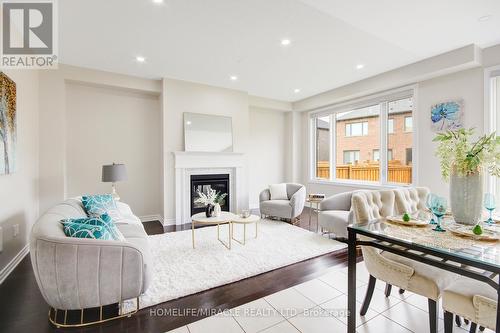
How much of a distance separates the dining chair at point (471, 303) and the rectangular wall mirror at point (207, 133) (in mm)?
4411

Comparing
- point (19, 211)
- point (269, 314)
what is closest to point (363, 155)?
point (269, 314)

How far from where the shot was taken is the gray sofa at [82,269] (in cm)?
169

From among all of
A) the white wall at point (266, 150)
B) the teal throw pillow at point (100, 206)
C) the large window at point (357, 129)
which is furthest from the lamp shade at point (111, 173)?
the large window at point (357, 129)

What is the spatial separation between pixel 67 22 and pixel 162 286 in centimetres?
321

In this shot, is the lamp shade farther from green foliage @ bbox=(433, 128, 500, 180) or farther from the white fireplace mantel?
green foliage @ bbox=(433, 128, 500, 180)

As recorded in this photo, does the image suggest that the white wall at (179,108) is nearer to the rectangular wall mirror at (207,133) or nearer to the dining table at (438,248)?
the rectangular wall mirror at (207,133)

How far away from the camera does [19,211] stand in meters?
2.95

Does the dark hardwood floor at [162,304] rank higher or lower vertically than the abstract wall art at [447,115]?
lower

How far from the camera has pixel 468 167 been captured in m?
1.65

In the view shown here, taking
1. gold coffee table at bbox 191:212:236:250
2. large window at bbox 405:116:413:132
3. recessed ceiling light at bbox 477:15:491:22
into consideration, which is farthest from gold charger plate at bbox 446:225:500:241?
large window at bbox 405:116:413:132

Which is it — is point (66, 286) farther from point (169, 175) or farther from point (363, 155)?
point (363, 155)

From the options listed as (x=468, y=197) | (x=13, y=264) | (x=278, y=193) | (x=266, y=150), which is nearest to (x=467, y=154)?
(x=468, y=197)

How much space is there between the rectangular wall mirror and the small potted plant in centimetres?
410

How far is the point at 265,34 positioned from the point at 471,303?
318 cm
